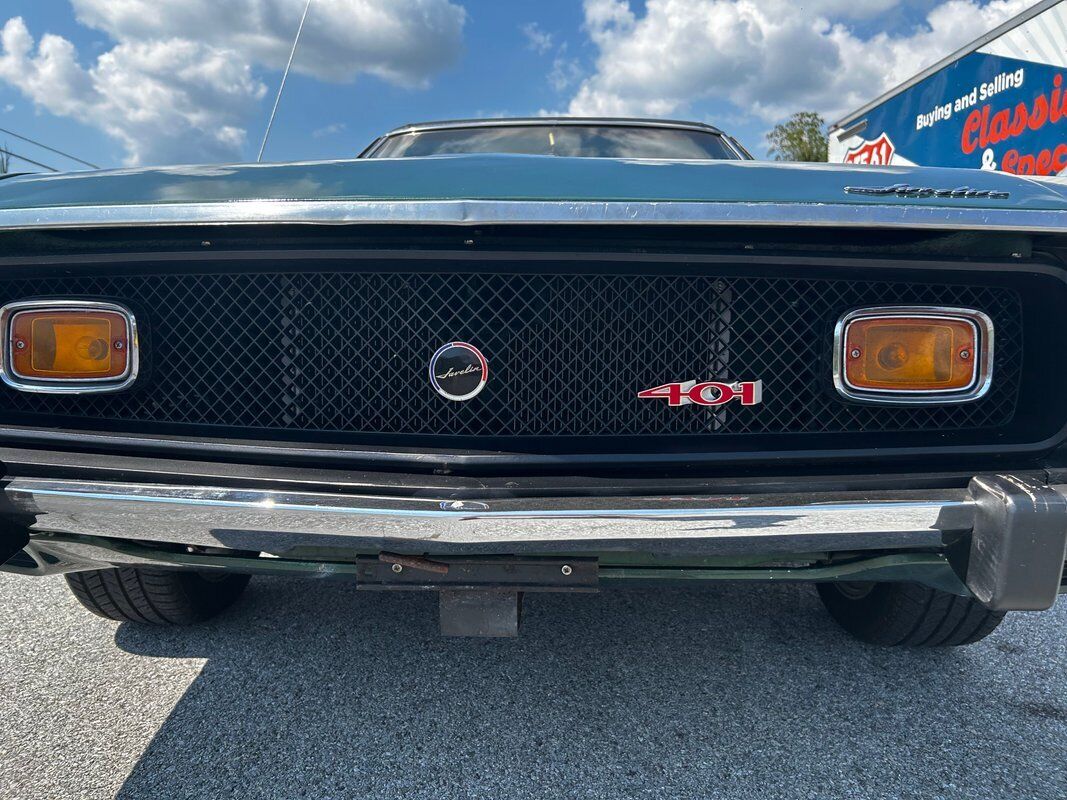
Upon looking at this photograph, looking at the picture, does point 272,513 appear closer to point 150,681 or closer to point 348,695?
point 348,695

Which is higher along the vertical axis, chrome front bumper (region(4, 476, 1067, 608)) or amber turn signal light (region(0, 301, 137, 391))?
amber turn signal light (region(0, 301, 137, 391))

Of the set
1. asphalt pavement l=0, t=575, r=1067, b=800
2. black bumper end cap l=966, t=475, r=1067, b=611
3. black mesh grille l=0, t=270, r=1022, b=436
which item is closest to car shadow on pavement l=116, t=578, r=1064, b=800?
asphalt pavement l=0, t=575, r=1067, b=800

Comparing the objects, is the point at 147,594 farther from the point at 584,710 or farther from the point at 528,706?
the point at 584,710

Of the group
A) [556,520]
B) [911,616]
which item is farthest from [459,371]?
[911,616]

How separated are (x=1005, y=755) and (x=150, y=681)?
2212mm

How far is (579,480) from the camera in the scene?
1346 millimetres

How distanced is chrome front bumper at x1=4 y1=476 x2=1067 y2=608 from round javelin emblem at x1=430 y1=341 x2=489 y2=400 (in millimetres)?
229

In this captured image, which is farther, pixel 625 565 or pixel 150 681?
pixel 150 681

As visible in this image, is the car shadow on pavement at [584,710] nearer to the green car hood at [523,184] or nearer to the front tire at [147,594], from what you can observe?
the front tire at [147,594]

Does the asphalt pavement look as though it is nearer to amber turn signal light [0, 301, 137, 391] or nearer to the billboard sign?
amber turn signal light [0, 301, 137, 391]

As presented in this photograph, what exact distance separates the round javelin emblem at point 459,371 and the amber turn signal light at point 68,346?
65cm

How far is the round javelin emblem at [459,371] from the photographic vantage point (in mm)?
1359

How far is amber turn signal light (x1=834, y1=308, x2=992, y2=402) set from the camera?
Result: 1311mm

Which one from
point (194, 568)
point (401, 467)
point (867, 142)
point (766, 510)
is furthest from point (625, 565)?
point (867, 142)
